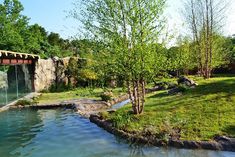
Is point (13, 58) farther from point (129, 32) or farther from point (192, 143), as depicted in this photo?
point (192, 143)

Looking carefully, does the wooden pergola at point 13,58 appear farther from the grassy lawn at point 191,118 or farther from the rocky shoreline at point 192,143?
the rocky shoreline at point 192,143

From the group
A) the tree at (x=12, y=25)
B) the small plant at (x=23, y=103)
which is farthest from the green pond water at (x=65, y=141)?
the tree at (x=12, y=25)

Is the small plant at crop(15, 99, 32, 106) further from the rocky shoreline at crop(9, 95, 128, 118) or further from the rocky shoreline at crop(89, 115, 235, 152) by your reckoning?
the rocky shoreline at crop(89, 115, 235, 152)

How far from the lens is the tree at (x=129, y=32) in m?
11.4

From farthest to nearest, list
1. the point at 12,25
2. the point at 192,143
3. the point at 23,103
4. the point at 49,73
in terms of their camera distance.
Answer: the point at 12,25, the point at 49,73, the point at 23,103, the point at 192,143

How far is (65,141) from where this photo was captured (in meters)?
10.7

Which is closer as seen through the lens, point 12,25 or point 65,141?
point 65,141

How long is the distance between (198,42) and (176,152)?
21195 millimetres

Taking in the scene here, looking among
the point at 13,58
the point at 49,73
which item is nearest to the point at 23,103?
the point at 13,58

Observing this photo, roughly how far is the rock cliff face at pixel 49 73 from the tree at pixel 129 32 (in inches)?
660

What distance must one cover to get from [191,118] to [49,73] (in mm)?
20147

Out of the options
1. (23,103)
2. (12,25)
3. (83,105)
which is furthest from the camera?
(12,25)

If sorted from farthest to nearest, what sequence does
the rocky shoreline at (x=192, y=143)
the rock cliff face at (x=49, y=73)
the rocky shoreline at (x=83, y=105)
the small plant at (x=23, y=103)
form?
the rock cliff face at (x=49, y=73), the small plant at (x=23, y=103), the rocky shoreline at (x=83, y=105), the rocky shoreline at (x=192, y=143)

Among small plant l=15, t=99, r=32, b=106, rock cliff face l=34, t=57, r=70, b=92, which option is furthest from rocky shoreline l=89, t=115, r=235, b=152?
rock cliff face l=34, t=57, r=70, b=92
